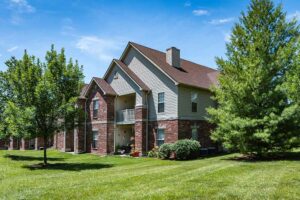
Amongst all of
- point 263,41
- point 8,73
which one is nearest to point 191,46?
point 263,41

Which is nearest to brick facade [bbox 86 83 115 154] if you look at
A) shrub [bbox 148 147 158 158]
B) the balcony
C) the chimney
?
the balcony

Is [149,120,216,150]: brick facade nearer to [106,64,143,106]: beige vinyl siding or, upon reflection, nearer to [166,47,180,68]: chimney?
[106,64,143,106]: beige vinyl siding

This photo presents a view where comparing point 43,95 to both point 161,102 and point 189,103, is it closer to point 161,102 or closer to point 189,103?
point 161,102

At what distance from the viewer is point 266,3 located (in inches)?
746

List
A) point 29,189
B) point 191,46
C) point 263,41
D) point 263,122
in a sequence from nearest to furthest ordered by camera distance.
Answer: point 29,189, point 263,122, point 263,41, point 191,46

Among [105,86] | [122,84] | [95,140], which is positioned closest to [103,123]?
[95,140]

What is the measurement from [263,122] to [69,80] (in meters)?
12.4

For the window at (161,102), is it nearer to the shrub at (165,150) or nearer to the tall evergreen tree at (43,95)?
the shrub at (165,150)

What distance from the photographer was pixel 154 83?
24.7m

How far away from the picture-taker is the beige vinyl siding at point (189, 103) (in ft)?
75.3

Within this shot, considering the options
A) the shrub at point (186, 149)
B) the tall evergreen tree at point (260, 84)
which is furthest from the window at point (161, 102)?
the tall evergreen tree at point (260, 84)

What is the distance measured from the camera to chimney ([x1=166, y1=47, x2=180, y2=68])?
25.9 metres

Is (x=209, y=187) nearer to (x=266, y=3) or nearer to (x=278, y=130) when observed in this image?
(x=278, y=130)

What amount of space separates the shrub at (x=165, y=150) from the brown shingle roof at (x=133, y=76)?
17.9 feet
